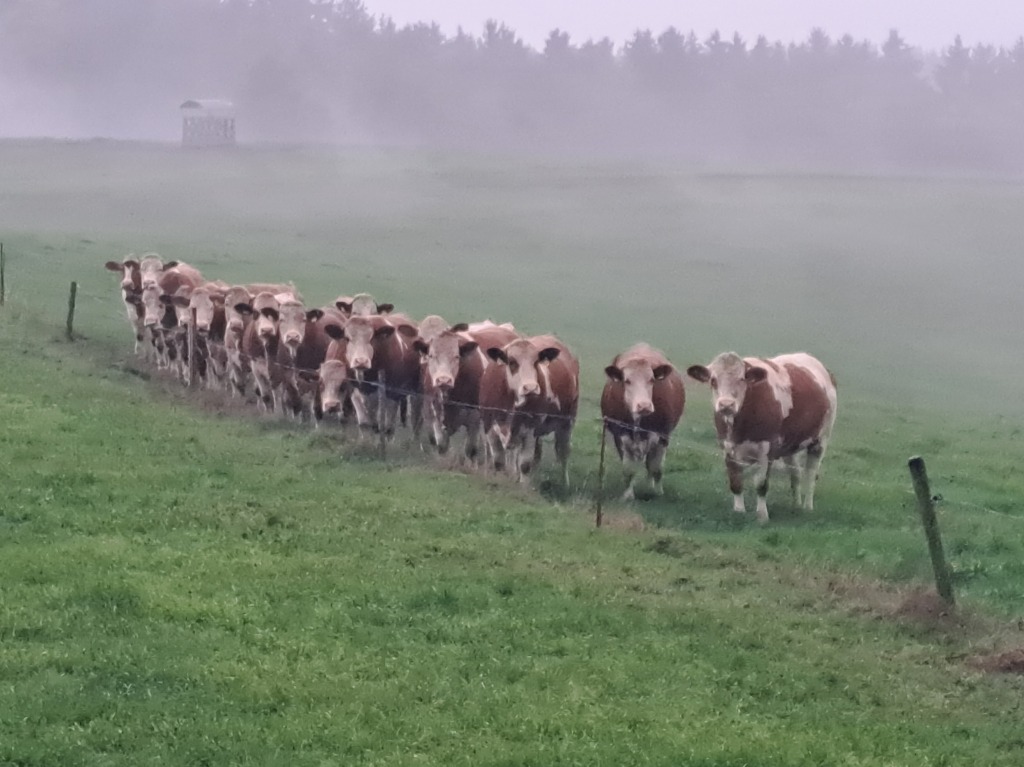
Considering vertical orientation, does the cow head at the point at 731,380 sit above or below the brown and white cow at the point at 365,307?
below

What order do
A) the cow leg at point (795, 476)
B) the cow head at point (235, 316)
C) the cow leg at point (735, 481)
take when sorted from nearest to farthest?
the cow leg at point (735, 481)
the cow leg at point (795, 476)
the cow head at point (235, 316)

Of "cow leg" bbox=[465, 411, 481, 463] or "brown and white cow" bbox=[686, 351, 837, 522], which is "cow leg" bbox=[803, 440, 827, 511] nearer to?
"brown and white cow" bbox=[686, 351, 837, 522]

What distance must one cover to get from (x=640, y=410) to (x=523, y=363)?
172 cm

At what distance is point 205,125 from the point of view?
382ft

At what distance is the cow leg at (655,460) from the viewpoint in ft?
62.5

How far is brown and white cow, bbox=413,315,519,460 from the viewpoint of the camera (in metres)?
20.4

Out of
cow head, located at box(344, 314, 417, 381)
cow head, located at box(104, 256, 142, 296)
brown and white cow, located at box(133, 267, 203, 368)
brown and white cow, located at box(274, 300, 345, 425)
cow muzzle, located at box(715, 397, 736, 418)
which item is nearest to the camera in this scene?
cow muzzle, located at box(715, 397, 736, 418)

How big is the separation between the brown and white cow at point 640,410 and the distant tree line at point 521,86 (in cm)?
10726

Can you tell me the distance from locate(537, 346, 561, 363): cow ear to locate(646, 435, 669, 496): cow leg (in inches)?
68.9

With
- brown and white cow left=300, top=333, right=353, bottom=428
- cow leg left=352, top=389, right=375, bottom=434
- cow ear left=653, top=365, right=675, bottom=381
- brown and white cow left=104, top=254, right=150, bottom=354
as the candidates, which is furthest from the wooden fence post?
brown and white cow left=104, top=254, right=150, bottom=354

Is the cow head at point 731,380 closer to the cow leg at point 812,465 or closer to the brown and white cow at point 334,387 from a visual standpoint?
the cow leg at point 812,465

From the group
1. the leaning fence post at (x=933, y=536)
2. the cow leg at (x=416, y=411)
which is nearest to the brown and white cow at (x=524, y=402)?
the cow leg at (x=416, y=411)

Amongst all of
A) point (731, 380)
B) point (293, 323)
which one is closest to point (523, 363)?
point (731, 380)

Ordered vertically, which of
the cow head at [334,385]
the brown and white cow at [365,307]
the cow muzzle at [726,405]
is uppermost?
the brown and white cow at [365,307]
